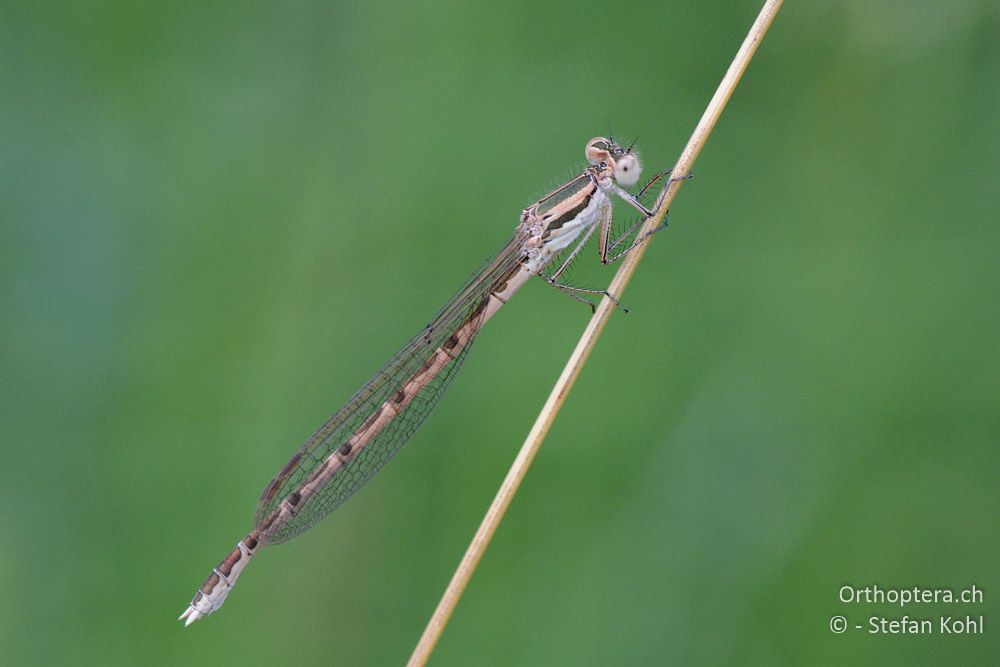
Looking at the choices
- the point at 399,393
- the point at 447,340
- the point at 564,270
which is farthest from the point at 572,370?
the point at 399,393

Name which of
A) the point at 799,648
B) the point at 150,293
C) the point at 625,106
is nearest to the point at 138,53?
the point at 150,293

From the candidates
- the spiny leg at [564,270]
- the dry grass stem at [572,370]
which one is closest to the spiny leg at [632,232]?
the dry grass stem at [572,370]

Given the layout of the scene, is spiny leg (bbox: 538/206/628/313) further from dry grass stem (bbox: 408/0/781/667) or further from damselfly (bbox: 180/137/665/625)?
dry grass stem (bbox: 408/0/781/667)

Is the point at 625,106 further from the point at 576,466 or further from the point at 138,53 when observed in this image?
the point at 138,53

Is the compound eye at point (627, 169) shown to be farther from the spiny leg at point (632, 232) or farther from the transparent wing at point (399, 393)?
the transparent wing at point (399, 393)

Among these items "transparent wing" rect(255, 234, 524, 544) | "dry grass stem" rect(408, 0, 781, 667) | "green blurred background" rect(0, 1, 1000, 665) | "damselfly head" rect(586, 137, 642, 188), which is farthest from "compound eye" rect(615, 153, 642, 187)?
"dry grass stem" rect(408, 0, 781, 667)

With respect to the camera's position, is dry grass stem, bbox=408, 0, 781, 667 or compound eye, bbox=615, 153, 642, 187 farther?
compound eye, bbox=615, 153, 642, 187

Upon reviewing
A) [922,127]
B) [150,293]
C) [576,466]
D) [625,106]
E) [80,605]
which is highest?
[922,127]
